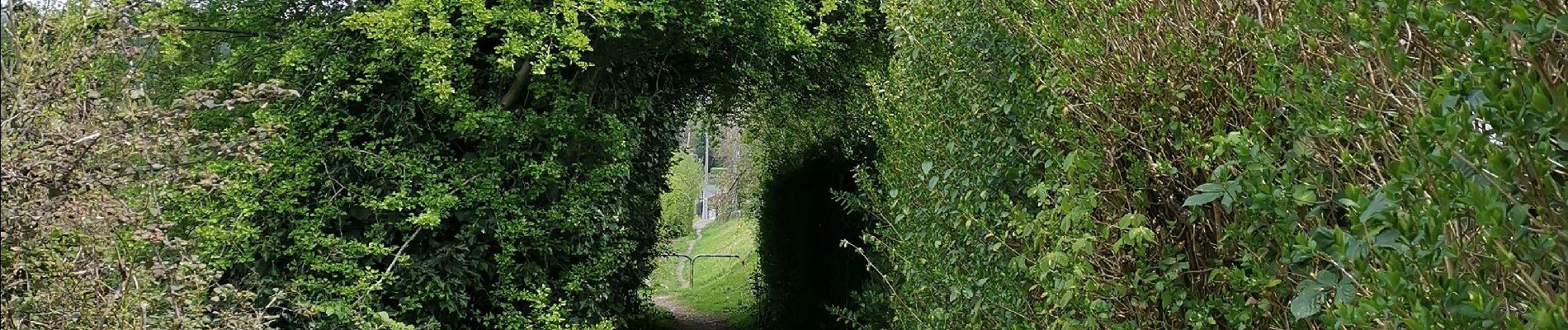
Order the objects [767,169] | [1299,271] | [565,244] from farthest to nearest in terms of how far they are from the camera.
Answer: [767,169]
[565,244]
[1299,271]

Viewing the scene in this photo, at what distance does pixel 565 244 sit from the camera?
23.4ft

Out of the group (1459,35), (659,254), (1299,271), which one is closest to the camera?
(1459,35)

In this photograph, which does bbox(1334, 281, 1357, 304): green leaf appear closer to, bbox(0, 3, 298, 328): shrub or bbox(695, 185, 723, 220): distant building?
bbox(0, 3, 298, 328): shrub

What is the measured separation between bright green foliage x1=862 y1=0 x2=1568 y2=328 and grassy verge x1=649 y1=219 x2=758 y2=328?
15.5ft

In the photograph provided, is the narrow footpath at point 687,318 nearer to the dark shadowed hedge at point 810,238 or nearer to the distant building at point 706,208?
the dark shadowed hedge at point 810,238

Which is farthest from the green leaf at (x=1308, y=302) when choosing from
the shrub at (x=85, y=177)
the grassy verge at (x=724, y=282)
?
the grassy verge at (x=724, y=282)

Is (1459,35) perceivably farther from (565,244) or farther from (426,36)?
(565,244)

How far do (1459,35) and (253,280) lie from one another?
20.2 feet

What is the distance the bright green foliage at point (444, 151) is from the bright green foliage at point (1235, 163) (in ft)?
7.18

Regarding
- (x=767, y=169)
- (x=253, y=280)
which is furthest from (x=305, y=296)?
(x=767, y=169)

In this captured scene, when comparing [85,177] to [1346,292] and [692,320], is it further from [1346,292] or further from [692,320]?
[692,320]

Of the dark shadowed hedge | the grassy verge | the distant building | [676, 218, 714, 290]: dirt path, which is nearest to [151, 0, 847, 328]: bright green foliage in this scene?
the grassy verge

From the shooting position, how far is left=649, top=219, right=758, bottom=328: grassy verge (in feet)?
50.5

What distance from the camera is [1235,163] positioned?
7.26 ft
